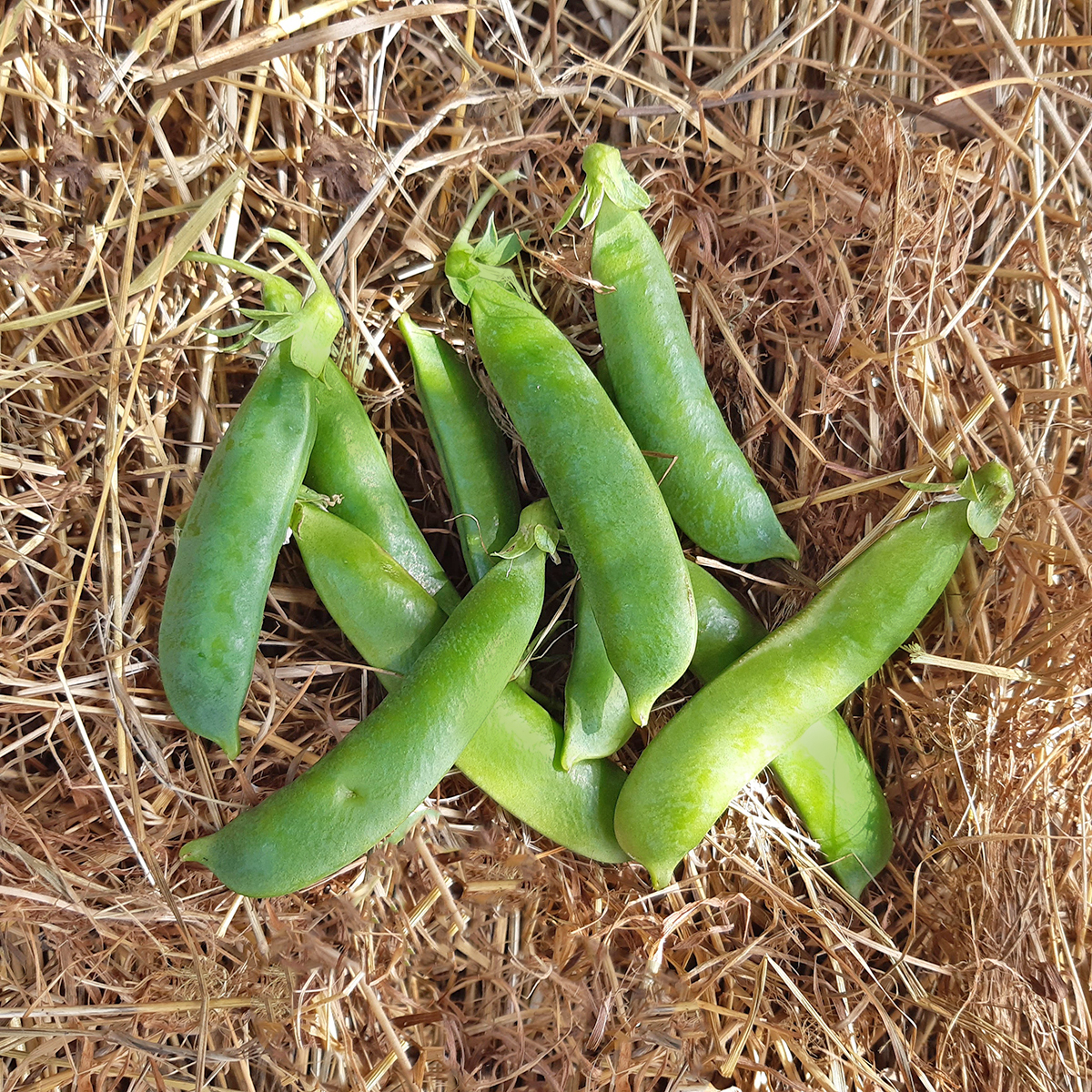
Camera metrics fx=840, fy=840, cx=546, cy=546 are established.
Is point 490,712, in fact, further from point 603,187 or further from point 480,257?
point 603,187

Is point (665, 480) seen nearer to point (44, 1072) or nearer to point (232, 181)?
point (232, 181)

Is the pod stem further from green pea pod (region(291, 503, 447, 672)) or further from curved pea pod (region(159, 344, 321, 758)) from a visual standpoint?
green pea pod (region(291, 503, 447, 672))

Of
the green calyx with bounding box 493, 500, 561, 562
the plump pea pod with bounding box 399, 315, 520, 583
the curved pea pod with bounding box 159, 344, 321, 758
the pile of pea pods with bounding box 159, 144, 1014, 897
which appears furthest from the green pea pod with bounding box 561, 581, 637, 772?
the curved pea pod with bounding box 159, 344, 321, 758

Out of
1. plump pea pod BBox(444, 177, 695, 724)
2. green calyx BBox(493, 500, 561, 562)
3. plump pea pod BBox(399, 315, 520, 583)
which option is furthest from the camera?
plump pea pod BBox(399, 315, 520, 583)

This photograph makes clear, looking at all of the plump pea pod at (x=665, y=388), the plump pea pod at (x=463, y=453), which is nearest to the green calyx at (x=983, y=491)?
the plump pea pod at (x=665, y=388)

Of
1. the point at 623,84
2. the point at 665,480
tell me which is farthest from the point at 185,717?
the point at 623,84

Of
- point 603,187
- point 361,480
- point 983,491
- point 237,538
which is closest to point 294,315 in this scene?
point 361,480
